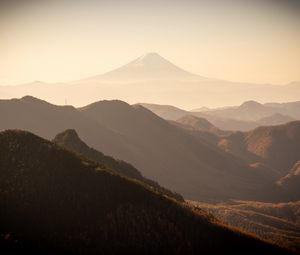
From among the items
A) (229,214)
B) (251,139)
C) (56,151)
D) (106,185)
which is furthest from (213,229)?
(251,139)

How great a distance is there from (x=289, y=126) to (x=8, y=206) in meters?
176

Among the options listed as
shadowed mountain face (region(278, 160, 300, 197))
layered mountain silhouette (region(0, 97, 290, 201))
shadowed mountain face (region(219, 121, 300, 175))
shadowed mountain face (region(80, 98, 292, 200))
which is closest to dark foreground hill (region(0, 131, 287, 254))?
layered mountain silhouette (region(0, 97, 290, 201))

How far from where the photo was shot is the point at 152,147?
144625mm

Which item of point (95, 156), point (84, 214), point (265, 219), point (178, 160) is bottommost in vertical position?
point (265, 219)

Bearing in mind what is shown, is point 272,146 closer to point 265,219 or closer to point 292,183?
point 292,183

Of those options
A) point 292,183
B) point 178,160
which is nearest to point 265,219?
point 292,183

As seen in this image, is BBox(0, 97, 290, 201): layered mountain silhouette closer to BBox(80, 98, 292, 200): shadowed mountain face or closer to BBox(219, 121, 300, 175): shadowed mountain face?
BBox(80, 98, 292, 200): shadowed mountain face

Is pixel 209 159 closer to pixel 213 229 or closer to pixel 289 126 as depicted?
pixel 289 126

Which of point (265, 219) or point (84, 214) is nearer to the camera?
point (84, 214)

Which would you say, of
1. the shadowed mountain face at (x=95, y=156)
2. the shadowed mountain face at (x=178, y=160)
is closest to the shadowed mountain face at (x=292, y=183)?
the shadowed mountain face at (x=178, y=160)

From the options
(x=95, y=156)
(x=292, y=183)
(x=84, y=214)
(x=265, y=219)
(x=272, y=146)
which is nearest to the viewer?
(x=84, y=214)

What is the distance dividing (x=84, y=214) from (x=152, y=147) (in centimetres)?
10425

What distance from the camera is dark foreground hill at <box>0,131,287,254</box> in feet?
121

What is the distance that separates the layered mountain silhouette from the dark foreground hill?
240ft
